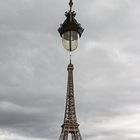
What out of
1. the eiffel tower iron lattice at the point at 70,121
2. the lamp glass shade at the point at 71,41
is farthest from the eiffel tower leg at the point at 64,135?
the lamp glass shade at the point at 71,41

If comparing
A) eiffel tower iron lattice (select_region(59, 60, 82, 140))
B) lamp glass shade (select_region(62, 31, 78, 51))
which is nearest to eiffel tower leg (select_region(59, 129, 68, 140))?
eiffel tower iron lattice (select_region(59, 60, 82, 140))

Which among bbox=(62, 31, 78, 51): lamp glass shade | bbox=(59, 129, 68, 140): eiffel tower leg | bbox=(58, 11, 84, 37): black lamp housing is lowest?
bbox=(62, 31, 78, 51): lamp glass shade

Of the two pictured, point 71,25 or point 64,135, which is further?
point 64,135

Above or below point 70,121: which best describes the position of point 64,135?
below

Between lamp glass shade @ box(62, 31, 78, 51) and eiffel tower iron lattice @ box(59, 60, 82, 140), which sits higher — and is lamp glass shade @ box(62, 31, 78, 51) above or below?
below

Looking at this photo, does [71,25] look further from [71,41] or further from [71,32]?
[71,41]

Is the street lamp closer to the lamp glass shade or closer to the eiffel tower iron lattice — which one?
the lamp glass shade

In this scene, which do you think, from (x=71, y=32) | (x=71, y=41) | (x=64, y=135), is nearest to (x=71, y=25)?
(x=71, y=32)

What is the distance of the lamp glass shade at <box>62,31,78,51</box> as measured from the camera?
7332 millimetres

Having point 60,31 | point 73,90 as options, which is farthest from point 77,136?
point 60,31

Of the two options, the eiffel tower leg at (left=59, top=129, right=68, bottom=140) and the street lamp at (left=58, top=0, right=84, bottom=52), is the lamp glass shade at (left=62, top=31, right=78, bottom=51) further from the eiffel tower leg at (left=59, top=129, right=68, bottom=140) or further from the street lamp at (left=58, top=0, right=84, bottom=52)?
the eiffel tower leg at (left=59, top=129, right=68, bottom=140)

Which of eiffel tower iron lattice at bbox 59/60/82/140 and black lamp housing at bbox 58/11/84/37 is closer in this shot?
black lamp housing at bbox 58/11/84/37

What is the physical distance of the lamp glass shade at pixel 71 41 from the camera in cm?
733

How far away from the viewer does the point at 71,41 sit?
24.1ft
